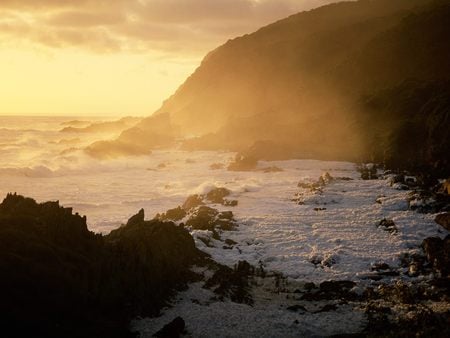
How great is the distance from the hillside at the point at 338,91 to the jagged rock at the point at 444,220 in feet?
51.3

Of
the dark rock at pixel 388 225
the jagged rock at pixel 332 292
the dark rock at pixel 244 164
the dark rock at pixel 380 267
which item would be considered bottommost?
the jagged rock at pixel 332 292

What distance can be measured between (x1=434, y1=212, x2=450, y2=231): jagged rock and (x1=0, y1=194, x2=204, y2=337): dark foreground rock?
1709 cm

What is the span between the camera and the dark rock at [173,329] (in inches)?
672

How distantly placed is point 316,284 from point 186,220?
15398 mm

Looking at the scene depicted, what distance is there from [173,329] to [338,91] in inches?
3079

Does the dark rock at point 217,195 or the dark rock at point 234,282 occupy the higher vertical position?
the dark rock at point 217,195

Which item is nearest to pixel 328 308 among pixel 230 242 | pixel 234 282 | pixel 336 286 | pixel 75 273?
pixel 336 286

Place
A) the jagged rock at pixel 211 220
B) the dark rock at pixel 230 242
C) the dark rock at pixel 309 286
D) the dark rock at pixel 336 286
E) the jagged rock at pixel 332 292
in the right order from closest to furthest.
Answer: the jagged rock at pixel 332 292, the dark rock at pixel 336 286, the dark rock at pixel 309 286, the dark rock at pixel 230 242, the jagged rock at pixel 211 220

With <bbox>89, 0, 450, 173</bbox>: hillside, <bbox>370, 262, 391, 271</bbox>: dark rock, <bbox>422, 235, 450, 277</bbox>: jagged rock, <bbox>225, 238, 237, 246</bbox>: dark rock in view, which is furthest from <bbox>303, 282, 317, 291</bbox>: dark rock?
<bbox>89, 0, 450, 173</bbox>: hillside

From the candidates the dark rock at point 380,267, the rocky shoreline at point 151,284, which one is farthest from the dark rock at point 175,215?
the dark rock at point 380,267

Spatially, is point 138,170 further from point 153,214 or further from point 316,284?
point 316,284

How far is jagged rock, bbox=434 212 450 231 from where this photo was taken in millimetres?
29125

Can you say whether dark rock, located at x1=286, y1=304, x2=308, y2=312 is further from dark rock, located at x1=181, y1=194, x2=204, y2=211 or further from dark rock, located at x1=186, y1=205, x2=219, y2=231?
dark rock, located at x1=181, y1=194, x2=204, y2=211

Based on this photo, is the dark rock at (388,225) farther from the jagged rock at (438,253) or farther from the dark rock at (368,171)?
the dark rock at (368,171)
